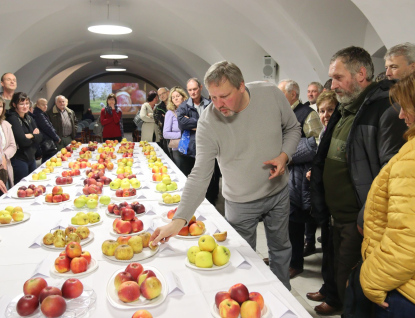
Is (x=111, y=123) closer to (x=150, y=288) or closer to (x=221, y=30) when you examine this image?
(x=221, y=30)

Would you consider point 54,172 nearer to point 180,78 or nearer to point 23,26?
point 23,26

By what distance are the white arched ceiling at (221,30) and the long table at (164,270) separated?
325cm

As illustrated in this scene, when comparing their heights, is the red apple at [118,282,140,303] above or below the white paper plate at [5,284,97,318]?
above

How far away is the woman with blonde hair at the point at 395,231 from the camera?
1.26 metres

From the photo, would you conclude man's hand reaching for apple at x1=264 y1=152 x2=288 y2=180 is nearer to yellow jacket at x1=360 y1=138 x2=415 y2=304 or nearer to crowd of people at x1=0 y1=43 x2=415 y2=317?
crowd of people at x1=0 y1=43 x2=415 y2=317

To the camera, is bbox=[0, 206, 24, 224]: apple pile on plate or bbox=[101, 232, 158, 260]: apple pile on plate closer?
bbox=[101, 232, 158, 260]: apple pile on plate

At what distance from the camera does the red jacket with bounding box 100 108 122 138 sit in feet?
26.2

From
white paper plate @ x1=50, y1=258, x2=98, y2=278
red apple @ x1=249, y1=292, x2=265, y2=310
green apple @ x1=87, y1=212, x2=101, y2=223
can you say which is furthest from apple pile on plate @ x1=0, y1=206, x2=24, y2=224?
red apple @ x1=249, y1=292, x2=265, y2=310

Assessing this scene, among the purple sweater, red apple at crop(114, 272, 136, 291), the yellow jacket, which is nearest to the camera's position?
the yellow jacket

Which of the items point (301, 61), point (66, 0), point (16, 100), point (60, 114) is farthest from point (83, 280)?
point (66, 0)

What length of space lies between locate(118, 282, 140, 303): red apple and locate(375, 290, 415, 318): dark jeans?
934 millimetres

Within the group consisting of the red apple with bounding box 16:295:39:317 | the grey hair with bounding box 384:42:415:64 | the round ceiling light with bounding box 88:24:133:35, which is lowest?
the red apple with bounding box 16:295:39:317

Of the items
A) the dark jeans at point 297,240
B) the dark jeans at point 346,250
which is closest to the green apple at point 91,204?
the dark jeans at point 346,250

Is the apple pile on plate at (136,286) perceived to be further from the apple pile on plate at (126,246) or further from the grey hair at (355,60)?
the grey hair at (355,60)
